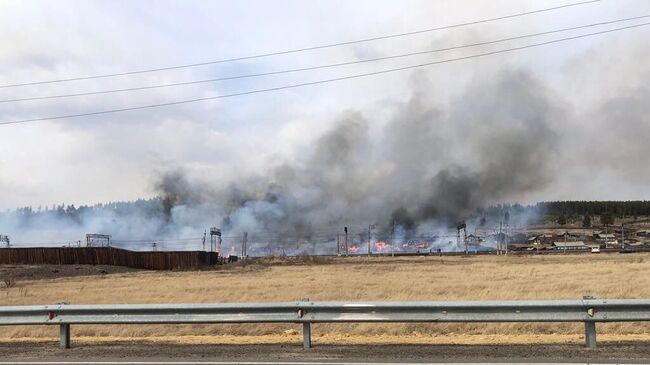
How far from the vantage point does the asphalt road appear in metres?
8.19

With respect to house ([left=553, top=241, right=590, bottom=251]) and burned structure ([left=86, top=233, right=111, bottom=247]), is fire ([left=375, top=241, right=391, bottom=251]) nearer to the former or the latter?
house ([left=553, top=241, right=590, bottom=251])

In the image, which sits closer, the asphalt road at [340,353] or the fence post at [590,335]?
the asphalt road at [340,353]

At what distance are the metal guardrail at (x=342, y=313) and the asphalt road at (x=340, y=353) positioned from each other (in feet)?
1.41

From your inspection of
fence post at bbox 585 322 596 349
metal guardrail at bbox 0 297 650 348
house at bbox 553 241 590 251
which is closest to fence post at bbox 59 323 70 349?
metal guardrail at bbox 0 297 650 348

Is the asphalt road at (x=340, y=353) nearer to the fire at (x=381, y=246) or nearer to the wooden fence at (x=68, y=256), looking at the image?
→ the wooden fence at (x=68, y=256)

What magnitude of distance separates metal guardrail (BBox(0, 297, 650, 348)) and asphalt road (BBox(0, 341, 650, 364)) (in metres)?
0.43

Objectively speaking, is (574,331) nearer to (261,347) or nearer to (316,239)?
(261,347)

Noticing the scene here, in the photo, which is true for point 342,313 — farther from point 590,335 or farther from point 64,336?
point 64,336

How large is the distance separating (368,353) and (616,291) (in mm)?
12730

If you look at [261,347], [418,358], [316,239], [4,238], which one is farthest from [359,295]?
[316,239]

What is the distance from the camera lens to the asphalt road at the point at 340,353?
819cm

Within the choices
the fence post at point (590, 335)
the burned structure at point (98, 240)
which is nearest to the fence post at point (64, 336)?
the fence post at point (590, 335)

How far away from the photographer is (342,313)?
30.9 ft

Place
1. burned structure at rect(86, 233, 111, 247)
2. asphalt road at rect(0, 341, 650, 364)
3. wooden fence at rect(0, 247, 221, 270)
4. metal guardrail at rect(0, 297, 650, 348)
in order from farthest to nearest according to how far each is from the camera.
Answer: burned structure at rect(86, 233, 111, 247), wooden fence at rect(0, 247, 221, 270), metal guardrail at rect(0, 297, 650, 348), asphalt road at rect(0, 341, 650, 364)
